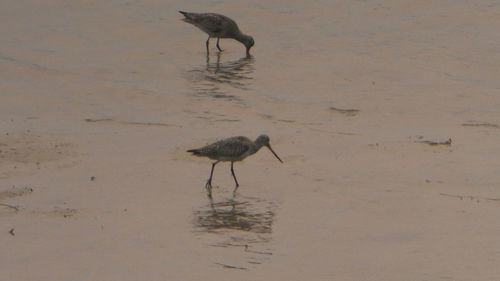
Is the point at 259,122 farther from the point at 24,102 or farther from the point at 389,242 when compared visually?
the point at 389,242

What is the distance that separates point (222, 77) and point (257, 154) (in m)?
5.83

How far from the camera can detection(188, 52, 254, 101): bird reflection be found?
61.0 feet

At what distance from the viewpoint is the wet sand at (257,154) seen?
1017 cm

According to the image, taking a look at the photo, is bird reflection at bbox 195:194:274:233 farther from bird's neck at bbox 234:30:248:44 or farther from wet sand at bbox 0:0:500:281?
bird's neck at bbox 234:30:248:44

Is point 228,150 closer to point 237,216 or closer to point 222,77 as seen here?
point 237,216

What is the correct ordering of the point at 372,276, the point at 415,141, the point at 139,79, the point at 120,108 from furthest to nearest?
the point at 139,79 → the point at 120,108 → the point at 415,141 → the point at 372,276

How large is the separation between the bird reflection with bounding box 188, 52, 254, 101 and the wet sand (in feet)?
0.23

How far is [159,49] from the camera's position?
22781mm

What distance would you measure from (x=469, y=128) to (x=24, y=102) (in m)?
6.84

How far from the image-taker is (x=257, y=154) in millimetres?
14492

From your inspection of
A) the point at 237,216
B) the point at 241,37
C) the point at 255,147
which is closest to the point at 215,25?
the point at 241,37

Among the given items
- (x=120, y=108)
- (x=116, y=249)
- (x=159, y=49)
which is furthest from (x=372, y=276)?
(x=159, y=49)

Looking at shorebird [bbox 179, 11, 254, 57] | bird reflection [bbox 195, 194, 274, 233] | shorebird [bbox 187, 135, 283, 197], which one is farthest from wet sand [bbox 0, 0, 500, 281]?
shorebird [bbox 179, 11, 254, 57]

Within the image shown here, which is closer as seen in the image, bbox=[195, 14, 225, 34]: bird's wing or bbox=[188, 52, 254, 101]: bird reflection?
bbox=[188, 52, 254, 101]: bird reflection
